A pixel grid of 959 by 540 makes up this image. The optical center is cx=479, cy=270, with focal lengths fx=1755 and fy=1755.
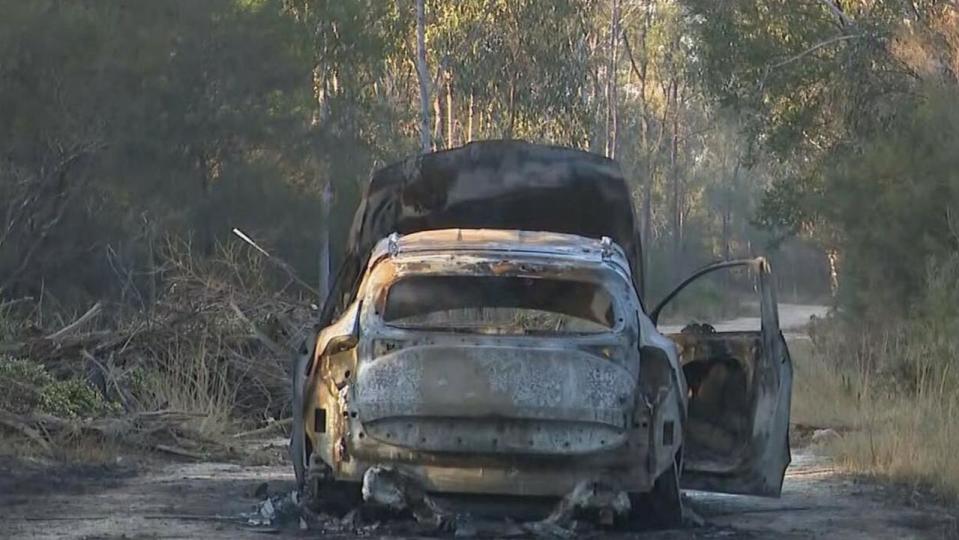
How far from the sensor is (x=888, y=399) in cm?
1689

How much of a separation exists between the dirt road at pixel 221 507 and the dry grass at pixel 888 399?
1.00ft

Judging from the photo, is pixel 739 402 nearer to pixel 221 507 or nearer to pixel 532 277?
pixel 532 277

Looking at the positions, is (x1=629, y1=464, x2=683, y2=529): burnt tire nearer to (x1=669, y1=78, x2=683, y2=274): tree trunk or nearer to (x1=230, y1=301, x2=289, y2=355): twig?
(x1=230, y1=301, x2=289, y2=355): twig

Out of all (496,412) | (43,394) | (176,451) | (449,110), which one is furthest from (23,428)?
(449,110)

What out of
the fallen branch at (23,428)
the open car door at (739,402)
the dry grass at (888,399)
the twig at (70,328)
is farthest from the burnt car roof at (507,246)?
the twig at (70,328)

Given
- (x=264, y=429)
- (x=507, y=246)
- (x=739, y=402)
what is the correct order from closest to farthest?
(x=507, y=246)
(x=739, y=402)
(x=264, y=429)

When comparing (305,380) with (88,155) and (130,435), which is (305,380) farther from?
(88,155)

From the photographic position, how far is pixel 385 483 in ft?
26.9

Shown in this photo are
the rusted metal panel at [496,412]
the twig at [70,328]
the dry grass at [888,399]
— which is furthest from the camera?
the twig at [70,328]

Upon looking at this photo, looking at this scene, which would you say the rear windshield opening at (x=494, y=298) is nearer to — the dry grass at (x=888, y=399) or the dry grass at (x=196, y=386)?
the dry grass at (x=888, y=399)

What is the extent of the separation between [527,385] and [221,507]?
246 cm

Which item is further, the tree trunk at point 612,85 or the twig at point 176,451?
the tree trunk at point 612,85

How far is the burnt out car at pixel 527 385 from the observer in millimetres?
8141

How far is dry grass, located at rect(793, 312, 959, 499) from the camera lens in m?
12.1
